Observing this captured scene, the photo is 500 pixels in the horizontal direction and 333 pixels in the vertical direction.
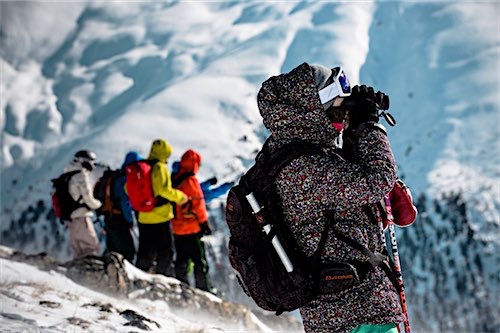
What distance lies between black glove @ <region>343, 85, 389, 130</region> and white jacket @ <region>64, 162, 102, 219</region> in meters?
7.67

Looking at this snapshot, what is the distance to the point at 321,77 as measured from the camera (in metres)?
4.55

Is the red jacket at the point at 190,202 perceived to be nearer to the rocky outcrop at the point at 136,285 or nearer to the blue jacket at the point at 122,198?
the blue jacket at the point at 122,198

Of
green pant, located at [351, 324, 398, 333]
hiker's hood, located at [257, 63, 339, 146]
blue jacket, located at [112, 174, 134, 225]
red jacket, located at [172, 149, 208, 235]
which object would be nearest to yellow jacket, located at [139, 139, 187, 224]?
red jacket, located at [172, 149, 208, 235]

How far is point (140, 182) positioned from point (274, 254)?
7370 mm

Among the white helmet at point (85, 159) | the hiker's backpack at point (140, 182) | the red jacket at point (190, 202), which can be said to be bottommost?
the red jacket at point (190, 202)

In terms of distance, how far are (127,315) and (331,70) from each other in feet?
16.4

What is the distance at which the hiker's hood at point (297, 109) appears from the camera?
4.54 m

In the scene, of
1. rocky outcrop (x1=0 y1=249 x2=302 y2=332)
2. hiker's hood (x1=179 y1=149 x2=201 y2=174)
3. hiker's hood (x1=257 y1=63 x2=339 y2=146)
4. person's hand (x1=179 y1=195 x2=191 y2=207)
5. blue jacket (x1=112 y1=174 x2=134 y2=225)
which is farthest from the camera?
blue jacket (x1=112 y1=174 x2=134 y2=225)

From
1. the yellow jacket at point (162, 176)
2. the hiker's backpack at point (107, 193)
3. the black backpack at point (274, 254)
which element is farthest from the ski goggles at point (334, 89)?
the hiker's backpack at point (107, 193)

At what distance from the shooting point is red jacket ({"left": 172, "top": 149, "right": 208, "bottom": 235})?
1248cm

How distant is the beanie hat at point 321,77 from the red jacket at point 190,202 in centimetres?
783

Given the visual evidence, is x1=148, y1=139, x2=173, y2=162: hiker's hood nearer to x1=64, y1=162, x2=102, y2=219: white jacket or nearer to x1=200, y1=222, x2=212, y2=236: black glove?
x1=64, y1=162, x2=102, y2=219: white jacket

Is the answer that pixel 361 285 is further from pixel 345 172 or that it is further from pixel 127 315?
pixel 127 315

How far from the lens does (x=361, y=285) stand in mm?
4480
